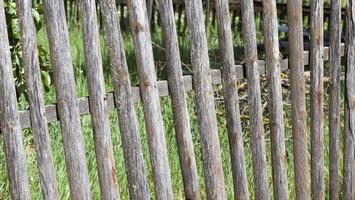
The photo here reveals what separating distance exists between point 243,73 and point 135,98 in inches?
22.6

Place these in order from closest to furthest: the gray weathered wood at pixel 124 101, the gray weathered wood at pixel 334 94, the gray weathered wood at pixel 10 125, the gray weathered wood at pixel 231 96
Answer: the gray weathered wood at pixel 10 125 < the gray weathered wood at pixel 124 101 < the gray weathered wood at pixel 231 96 < the gray weathered wood at pixel 334 94

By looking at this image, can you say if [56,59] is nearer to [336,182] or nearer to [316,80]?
[316,80]

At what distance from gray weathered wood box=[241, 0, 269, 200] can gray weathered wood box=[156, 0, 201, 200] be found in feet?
1.21

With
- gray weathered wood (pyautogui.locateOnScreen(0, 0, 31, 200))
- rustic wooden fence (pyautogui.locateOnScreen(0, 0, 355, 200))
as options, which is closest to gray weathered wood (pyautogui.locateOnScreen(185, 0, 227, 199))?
rustic wooden fence (pyautogui.locateOnScreen(0, 0, 355, 200))

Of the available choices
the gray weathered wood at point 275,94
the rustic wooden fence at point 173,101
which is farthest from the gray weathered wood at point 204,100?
the gray weathered wood at point 275,94

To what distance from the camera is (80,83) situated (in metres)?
5.00

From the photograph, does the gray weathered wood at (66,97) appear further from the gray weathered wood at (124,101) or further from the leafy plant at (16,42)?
the leafy plant at (16,42)

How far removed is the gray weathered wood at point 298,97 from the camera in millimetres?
3182

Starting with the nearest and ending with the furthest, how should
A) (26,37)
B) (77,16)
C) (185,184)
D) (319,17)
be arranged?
1. (26,37)
2. (185,184)
3. (319,17)
4. (77,16)

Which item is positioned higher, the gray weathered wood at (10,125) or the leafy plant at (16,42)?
the leafy plant at (16,42)

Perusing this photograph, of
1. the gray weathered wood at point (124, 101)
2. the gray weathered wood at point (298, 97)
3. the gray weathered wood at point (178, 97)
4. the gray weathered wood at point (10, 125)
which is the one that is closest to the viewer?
the gray weathered wood at point (10, 125)

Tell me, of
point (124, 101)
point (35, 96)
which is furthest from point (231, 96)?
point (35, 96)

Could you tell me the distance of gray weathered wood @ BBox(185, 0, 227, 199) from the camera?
2775 mm

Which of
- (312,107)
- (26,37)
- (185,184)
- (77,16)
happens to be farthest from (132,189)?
(77,16)
